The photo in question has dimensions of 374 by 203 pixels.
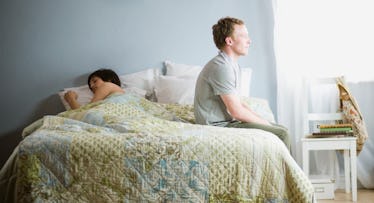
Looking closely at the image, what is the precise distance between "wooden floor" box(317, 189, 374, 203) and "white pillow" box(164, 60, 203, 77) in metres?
1.25

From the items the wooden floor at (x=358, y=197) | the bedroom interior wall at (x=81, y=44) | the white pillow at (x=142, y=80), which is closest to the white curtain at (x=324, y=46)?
the wooden floor at (x=358, y=197)

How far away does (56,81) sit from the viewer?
14.5 feet

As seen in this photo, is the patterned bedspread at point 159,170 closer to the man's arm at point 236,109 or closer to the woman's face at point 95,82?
the man's arm at point 236,109

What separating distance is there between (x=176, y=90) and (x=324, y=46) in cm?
111

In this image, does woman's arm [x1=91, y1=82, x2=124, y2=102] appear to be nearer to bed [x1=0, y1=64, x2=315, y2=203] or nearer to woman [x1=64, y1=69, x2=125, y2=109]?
woman [x1=64, y1=69, x2=125, y2=109]

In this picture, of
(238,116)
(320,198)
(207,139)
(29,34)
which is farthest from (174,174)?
(29,34)

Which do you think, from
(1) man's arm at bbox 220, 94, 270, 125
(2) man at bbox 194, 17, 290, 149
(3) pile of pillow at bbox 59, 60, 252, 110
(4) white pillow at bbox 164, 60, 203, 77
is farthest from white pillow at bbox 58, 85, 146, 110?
(1) man's arm at bbox 220, 94, 270, 125

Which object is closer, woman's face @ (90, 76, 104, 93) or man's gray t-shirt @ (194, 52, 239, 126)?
man's gray t-shirt @ (194, 52, 239, 126)

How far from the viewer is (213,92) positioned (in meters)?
3.17

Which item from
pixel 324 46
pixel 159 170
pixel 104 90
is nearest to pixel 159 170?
pixel 159 170

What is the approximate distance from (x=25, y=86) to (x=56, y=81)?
0.24 metres

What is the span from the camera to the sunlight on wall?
4.14 meters

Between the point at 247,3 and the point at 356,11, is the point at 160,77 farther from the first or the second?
the point at 356,11

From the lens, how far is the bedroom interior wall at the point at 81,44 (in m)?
4.38
